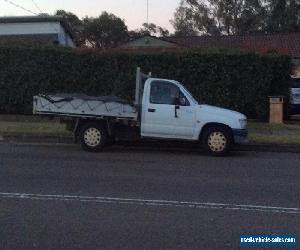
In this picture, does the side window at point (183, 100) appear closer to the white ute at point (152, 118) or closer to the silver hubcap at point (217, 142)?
the white ute at point (152, 118)

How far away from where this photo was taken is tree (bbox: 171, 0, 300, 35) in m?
61.8

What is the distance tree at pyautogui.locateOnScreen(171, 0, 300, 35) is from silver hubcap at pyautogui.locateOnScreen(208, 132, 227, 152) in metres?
49.5

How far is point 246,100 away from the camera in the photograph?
68.7 ft

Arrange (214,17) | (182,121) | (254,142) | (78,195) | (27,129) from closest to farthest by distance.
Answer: (78,195) → (182,121) → (254,142) → (27,129) → (214,17)

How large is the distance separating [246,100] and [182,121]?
7.37 metres

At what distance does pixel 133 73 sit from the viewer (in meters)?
21.0

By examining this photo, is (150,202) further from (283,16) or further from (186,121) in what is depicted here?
(283,16)

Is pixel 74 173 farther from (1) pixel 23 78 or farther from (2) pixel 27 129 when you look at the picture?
(1) pixel 23 78

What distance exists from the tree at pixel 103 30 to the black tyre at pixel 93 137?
53199 millimetres

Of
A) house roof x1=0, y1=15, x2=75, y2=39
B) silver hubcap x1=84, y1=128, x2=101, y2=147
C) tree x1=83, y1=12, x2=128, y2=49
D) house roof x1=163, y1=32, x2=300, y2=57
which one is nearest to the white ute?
silver hubcap x1=84, y1=128, x2=101, y2=147

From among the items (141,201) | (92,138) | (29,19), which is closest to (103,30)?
(29,19)

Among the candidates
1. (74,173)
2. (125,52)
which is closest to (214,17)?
(125,52)

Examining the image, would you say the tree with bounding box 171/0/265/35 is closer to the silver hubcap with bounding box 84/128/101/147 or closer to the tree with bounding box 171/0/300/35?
the tree with bounding box 171/0/300/35

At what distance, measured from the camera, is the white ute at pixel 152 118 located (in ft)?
46.2
